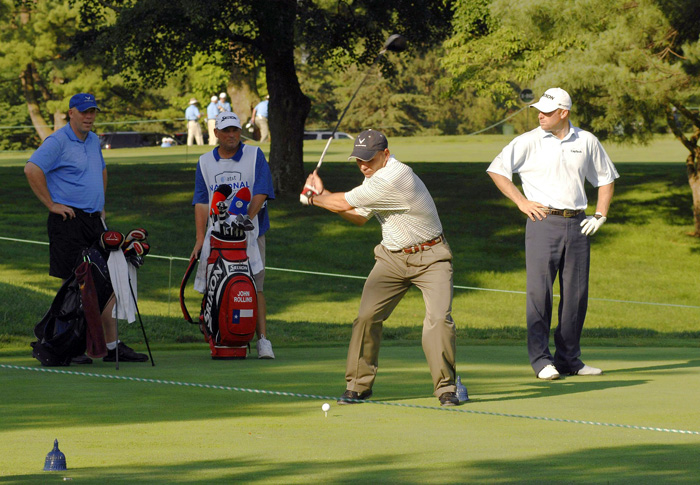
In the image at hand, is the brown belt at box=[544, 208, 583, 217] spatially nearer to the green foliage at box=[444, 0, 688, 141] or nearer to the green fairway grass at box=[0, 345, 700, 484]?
the green fairway grass at box=[0, 345, 700, 484]

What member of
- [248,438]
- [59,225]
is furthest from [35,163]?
[248,438]

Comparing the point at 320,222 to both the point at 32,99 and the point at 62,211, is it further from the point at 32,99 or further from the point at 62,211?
the point at 32,99

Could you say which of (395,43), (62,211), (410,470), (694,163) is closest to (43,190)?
(62,211)

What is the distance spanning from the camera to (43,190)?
27.9 feet

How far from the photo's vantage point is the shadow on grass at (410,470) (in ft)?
14.5

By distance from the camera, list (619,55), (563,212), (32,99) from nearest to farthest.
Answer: (563,212)
(619,55)
(32,99)

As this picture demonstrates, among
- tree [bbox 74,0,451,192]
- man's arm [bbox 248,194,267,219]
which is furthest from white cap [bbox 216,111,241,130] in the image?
tree [bbox 74,0,451,192]

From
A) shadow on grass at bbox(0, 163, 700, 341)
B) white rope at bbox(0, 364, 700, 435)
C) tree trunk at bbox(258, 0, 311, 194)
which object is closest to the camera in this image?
white rope at bbox(0, 364, 700, 435)

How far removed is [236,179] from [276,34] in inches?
592

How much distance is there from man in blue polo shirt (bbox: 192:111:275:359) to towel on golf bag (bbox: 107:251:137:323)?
69 cm

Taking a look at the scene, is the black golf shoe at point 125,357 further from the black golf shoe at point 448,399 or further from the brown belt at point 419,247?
the black golf shoe at point 448,399

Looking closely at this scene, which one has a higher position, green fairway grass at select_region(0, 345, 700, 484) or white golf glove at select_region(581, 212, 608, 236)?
white golf glove at select_region(581, 212, 608, 236)

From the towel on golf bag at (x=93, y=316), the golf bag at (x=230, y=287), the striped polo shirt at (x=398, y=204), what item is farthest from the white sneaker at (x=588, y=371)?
the towel on golf bag at (x=93, y=316)

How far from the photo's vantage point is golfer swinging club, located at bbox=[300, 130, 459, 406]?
6.64 metres
